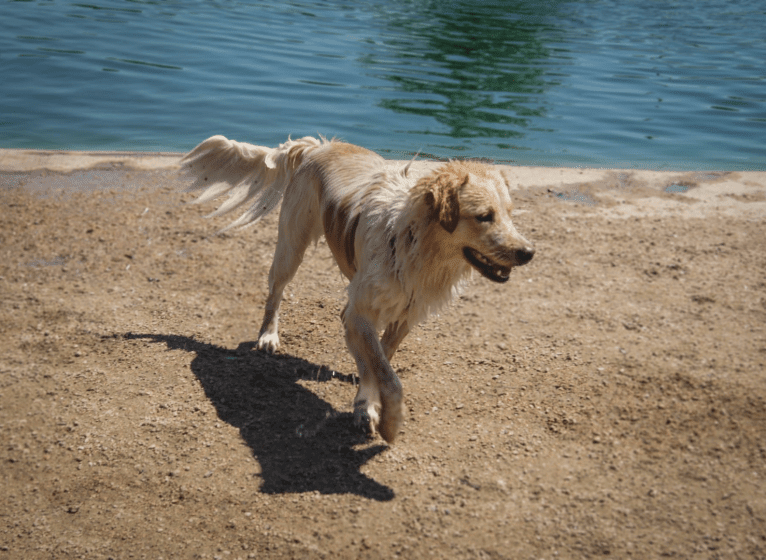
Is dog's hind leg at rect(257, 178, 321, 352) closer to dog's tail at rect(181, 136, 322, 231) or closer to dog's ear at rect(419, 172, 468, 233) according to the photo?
dog's tail at rect(181, 136, 322, 231)

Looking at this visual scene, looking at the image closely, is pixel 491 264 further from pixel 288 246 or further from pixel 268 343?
pixel 268 343

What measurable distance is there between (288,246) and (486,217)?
1928 millimetres

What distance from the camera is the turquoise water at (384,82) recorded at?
11.3m

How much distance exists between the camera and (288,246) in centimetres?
512

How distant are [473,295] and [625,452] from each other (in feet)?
7.63

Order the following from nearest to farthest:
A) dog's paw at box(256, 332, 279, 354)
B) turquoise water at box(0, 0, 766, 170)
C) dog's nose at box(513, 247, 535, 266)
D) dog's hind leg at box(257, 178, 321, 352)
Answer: dog's nose at box(513, 247, 535, 266)
dog's hind leg at box(257, 178, 321, 352)
dog's paw at box(256, 332, 279, 354)
turquoise water at box(0, 0, 766, 170)

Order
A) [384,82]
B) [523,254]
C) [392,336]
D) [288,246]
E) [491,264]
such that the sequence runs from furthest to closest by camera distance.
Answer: [384,82] < [288,246] < [392,336] < [491,264] < [523,254]

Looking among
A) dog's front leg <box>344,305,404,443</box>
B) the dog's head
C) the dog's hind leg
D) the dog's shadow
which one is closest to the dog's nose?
the dog's head

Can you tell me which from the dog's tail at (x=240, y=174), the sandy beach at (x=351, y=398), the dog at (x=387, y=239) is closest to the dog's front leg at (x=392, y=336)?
the dog at (x=387, y=239)

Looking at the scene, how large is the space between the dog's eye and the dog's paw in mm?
2278

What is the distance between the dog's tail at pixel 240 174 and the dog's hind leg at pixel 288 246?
0.42 metres

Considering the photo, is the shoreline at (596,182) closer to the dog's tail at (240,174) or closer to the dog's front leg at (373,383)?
the dog's tail at (240,174)

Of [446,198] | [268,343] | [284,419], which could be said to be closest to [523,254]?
[446,198]

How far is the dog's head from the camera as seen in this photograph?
3.71 meters
